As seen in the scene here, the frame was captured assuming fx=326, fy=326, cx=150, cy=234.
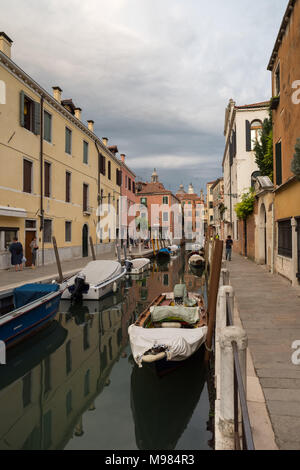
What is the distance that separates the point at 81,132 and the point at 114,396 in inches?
857

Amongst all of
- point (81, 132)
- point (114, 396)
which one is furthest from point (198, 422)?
point (81, 132)

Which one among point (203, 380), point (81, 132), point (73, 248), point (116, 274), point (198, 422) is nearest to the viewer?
point (198, 422)

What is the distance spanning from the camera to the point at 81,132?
24.2m

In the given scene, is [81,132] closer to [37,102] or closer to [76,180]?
[76,180]

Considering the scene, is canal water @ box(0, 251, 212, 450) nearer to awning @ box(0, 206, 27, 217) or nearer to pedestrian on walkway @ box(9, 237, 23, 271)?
pedestrian on walkway @ box(9, 237, 23, 271)

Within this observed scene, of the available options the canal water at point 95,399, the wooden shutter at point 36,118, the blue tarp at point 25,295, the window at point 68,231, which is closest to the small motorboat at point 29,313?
the blue tarp at point 25,295

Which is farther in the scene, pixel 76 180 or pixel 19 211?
pixel 76 180

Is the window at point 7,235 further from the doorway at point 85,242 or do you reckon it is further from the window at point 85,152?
the window at point 85,152

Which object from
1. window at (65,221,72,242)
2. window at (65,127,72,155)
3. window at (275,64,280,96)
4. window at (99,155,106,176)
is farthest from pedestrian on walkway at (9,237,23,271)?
window at (99,155,106,176)

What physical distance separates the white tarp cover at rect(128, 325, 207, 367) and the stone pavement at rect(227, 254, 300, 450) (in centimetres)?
98

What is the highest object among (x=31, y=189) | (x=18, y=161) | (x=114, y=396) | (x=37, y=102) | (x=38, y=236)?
(x=37, y=102)

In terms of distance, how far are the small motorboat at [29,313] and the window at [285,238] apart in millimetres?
8042

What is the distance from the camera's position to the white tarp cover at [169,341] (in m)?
5.30

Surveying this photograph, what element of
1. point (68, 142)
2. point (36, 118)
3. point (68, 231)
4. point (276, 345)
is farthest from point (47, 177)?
point (276, 345)
